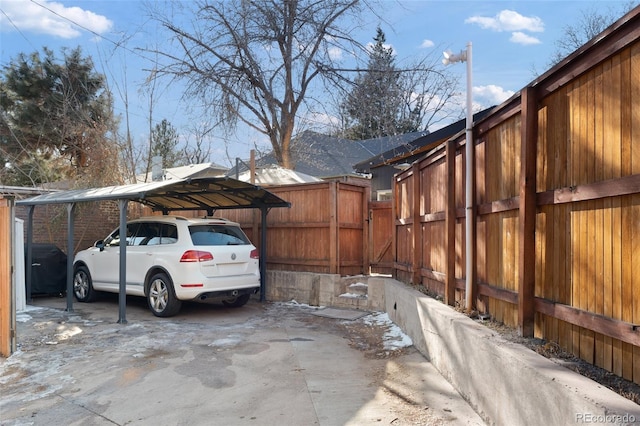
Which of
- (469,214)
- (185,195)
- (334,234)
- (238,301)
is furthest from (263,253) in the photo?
(469,214)

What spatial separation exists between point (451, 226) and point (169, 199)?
25.1ft

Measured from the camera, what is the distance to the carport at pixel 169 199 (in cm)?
795

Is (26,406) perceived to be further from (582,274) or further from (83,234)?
(83,234)

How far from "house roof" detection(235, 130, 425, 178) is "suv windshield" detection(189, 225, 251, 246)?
9243mm

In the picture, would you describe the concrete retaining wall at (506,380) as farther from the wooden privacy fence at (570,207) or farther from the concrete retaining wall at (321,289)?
the concrete retaining wall at (321,289)

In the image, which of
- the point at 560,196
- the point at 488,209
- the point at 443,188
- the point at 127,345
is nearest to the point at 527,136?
the point at 560,196

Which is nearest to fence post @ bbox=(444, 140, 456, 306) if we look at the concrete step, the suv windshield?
the concrete step

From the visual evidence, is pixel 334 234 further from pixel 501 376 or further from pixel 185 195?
pixel 501 376

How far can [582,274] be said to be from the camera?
2975 millimetres

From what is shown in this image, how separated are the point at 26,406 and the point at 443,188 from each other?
16.5ft

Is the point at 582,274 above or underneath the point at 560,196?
underneath

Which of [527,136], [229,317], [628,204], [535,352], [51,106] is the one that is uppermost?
[51,106]

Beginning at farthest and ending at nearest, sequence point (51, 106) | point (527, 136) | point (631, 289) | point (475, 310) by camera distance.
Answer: point (51, 106) < point (475, 310) < point (527, 136) < point (631, 289)

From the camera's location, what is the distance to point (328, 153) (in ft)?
69.5
